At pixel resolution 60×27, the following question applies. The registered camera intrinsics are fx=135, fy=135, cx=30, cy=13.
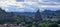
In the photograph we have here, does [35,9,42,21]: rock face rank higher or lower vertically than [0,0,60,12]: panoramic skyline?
lower

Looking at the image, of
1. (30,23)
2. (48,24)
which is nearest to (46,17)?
(48,24)

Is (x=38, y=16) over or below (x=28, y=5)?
below

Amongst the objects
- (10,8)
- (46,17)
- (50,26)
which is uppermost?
(10,8)

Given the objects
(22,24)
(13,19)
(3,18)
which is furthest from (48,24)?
(3,18)

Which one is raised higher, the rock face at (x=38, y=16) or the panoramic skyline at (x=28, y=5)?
the panoramic skyline at (x=28, y=5)

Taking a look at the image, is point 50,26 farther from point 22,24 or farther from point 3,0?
point 3,0

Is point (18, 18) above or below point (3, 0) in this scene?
below
